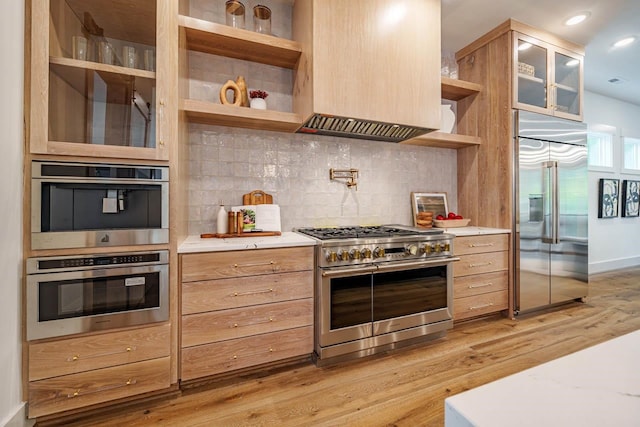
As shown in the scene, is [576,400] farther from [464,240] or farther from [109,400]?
[464,240]

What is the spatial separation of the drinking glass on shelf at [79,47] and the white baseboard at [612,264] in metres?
6.46

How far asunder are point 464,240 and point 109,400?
274 centimetres

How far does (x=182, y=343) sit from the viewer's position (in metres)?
1.65

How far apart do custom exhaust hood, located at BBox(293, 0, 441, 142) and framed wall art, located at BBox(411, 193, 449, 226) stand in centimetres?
79

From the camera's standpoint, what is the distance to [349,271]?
1.96 metres

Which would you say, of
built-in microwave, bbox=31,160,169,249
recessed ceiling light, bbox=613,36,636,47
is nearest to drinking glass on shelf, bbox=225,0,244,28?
built-in microwave, bbox=31,160,169,249

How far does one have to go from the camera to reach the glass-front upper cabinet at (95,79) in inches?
55.8

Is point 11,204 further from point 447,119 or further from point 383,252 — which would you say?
point 447,119

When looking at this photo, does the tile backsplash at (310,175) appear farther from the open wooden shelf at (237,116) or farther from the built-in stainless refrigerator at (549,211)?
the built-in stainless refrigerator at (549,211)

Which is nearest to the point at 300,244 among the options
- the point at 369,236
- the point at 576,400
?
the point at 369,236

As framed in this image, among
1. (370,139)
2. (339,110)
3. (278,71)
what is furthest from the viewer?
(370,139)

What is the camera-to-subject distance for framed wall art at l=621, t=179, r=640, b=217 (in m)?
4.77

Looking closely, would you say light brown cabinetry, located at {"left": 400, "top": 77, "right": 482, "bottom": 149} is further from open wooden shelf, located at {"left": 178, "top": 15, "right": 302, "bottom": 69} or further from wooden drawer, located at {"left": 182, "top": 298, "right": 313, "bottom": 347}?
wooden drawer, located at {"left": 182, "top": 298, "right": 313, "bottom": 347}

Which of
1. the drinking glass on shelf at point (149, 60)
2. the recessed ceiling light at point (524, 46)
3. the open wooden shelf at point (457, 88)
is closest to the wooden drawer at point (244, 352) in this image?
the drinking glass on shelf at point (149, 60)
